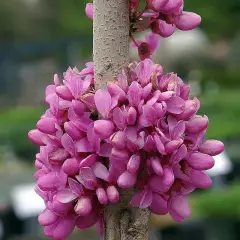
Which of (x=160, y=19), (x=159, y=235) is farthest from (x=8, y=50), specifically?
(x=160, y=19)

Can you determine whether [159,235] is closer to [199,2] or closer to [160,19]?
[160,19]

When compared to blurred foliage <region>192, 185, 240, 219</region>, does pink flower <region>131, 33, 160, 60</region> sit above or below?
below

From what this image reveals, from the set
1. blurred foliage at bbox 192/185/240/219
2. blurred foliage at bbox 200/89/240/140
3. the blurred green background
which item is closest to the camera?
blurred foliage at bbox 192/185/240/219

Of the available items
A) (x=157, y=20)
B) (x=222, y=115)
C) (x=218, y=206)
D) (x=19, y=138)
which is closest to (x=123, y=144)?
(x=157, y=20)

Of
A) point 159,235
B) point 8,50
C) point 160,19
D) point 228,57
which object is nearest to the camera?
point 160,19

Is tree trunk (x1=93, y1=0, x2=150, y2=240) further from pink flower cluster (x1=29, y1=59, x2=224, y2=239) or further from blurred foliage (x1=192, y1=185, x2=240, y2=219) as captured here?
blurred foliage (x1=192, y1=185, x2=240, y2=219)

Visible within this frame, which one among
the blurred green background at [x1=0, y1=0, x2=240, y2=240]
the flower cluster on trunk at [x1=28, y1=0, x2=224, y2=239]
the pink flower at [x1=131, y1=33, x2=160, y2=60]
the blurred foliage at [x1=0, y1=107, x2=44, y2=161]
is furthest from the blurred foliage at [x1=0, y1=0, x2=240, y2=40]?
the flower cluster on trunk at [x1=28, y1=0, x2=224, y2=239]
